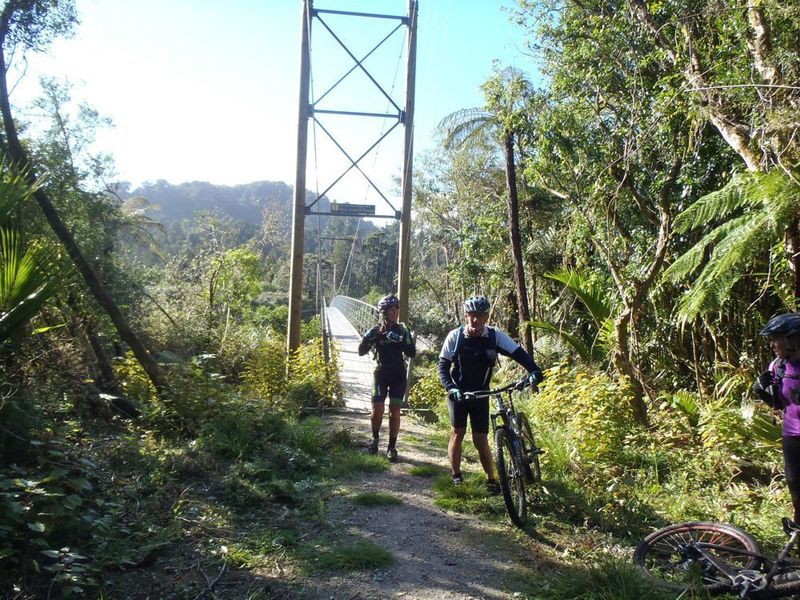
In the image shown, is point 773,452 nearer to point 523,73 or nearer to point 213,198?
point 523,73

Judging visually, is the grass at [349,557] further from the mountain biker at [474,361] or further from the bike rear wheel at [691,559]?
the bike rear wheel at [691,559]

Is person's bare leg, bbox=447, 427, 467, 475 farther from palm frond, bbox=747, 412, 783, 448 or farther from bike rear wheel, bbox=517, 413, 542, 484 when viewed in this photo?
palm frond, bbox=747, 412, 783, 448

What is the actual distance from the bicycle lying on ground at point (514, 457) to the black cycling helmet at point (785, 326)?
1.69 m

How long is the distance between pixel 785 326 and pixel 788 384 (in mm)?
342

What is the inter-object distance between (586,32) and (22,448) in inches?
293

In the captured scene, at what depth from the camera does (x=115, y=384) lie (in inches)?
232

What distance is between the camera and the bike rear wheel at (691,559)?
2.81m

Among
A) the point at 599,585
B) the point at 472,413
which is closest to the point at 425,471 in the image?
the point at 472,413

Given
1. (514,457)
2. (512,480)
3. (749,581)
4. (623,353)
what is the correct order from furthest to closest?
1. (623,353)
2. (512,480)
3. (514,457)
4. (749,581)

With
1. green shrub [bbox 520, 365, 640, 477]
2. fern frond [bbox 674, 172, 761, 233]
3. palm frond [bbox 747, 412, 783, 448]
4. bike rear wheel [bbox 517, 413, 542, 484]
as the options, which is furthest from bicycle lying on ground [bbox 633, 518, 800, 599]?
fern frond [bbox 674, 172, 761, 233]

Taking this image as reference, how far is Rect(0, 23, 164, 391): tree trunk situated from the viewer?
5098 mm

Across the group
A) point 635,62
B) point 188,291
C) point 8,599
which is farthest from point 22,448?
point 188,291

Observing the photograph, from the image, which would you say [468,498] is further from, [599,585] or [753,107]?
[753,107]

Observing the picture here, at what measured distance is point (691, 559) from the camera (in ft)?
9.60
